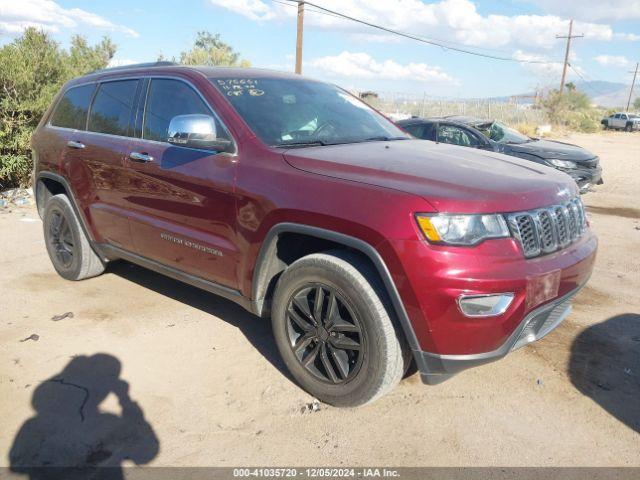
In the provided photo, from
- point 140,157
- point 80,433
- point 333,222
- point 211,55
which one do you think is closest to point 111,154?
point 140,157

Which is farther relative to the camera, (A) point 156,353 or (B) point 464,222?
(A) point 156,353

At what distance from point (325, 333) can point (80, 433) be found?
139 centimetres

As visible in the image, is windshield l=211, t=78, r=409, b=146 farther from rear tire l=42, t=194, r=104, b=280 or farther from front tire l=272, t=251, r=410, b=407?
rear tire l=42, t=194, r=104, b=280

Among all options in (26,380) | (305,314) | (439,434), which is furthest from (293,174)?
(26,380)

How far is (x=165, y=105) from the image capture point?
153 inches

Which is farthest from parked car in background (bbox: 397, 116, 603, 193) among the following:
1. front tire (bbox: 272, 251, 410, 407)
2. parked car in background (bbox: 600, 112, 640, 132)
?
parked car in background (bbox: 600, 112, 640, 132)

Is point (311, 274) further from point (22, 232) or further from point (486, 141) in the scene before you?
point (486, 141)

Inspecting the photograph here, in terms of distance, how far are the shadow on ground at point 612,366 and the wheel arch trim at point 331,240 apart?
1360 millimetres

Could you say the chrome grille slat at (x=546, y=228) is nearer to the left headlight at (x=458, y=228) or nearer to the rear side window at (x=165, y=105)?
the left headlight at (x=458, y=228)

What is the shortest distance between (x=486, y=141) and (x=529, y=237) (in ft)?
24.9

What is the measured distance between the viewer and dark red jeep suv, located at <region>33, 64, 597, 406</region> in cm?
252

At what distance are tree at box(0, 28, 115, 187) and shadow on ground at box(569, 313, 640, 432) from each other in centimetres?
887

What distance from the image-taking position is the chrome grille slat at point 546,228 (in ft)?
8.59

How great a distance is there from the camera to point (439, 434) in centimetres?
285
